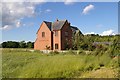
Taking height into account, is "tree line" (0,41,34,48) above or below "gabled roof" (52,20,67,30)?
below

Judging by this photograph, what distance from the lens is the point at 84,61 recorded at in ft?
36.3

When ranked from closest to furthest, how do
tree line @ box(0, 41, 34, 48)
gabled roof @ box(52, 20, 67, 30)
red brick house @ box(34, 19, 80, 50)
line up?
red brick house @ box(34, 19, 80, 50) < gabled roof @ box(52, 20, 67, 30) < tree line @ box(0, 41, 34, 48)

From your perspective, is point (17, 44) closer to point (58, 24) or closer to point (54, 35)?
point (54, 35)

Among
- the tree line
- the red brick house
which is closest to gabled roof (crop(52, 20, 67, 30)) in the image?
the red brick house

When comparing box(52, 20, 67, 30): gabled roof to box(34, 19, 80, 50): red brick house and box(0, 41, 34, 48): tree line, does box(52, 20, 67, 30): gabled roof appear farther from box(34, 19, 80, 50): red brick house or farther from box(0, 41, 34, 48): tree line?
box(0, 41, 34, 48): tree line

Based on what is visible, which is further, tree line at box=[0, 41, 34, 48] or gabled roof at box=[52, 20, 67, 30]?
tree line at box=[0, 41, 34, 48]

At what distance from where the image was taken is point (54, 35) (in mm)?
33281

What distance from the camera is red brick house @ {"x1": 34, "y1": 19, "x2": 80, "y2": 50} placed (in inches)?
1277

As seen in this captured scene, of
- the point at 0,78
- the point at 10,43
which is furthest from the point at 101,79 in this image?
the point at 10,43

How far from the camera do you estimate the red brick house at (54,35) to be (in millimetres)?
32438

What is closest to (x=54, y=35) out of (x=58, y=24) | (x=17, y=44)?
(x=58, y=24)

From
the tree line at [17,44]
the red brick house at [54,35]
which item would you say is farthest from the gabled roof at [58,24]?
the tree line at [17,44]

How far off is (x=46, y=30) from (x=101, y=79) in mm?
25904

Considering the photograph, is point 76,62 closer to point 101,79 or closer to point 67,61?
point 67,61
